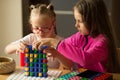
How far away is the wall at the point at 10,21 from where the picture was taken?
8.43ft

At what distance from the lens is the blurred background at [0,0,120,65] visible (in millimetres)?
2557

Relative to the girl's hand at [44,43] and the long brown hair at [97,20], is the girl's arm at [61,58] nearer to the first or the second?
the girl's hand at [44,43]

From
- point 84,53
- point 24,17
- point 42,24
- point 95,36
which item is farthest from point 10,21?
point 84,53

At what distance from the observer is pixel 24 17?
2623mm

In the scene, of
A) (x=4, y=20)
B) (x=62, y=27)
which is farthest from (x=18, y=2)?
(x=62, y=27)

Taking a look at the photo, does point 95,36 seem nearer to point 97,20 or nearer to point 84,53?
point 97,20

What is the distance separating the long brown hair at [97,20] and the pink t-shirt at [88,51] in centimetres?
3

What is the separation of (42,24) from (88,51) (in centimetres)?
32

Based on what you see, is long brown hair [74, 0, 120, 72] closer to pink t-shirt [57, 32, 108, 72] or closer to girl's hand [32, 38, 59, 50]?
pink t-shirt [57, 32, 108, 72]

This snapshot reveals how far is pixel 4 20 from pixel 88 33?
1277 millimetres

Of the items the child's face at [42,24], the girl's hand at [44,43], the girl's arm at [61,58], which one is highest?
the child's face at [42,24]

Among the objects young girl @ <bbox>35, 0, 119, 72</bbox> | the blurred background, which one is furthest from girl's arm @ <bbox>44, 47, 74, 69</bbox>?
the blurred background

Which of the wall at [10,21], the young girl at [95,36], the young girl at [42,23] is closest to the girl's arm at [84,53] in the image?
the young girl at [95,36]

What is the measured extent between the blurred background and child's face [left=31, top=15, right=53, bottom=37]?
0.97m
